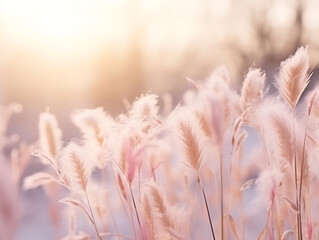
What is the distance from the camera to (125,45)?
7.64 meters

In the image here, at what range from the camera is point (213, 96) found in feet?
2.50

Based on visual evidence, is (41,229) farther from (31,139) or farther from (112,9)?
(112,9)

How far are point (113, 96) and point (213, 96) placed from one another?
717cm

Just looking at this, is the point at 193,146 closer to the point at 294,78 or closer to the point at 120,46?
the point at 294,78

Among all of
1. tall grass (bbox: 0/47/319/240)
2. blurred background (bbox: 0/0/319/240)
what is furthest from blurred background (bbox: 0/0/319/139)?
tall grass (bbox: 0/47/319/240)

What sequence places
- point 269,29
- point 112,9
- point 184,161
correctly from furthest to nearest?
point 112,9, point 269,29, point 184,161

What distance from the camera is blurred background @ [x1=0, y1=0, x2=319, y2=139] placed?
6160mm

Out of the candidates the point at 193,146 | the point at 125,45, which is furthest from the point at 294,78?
the point at 125,45

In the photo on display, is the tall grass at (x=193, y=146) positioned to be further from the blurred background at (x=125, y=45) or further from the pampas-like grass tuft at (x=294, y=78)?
the blurred background at (x=125, y=45)

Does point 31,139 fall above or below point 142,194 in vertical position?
above

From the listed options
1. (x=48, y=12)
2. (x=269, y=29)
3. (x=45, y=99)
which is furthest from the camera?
(x=45, y=99)

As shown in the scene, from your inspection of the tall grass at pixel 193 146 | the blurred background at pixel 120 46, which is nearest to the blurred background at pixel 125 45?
the blurred background at pixel 120 46

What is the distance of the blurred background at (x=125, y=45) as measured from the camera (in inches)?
243

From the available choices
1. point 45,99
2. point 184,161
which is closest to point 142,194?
point 184,161
